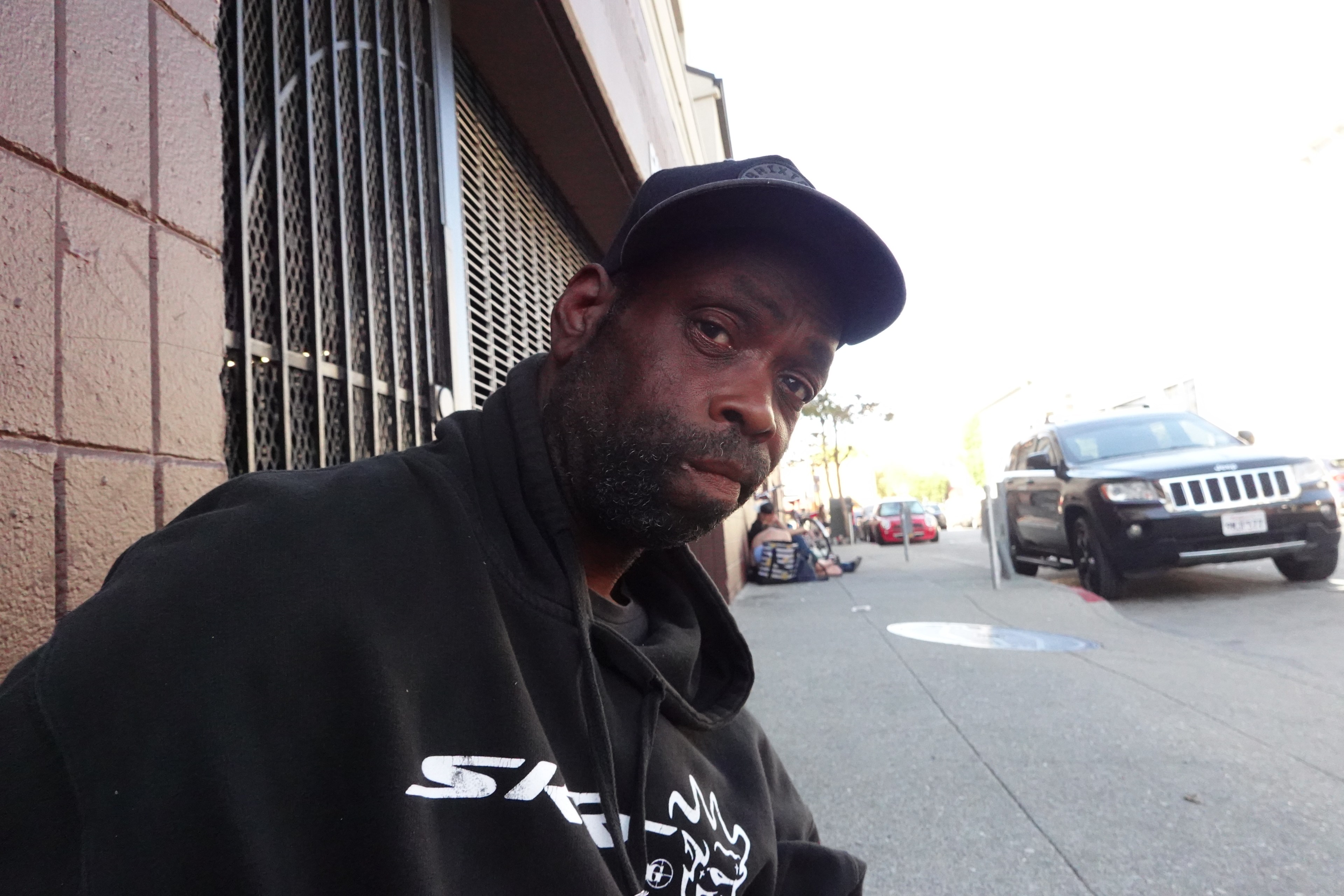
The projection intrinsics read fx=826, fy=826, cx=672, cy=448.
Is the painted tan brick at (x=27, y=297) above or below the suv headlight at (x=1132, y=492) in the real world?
above

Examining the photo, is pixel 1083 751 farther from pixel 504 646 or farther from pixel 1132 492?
pixel 1132 492

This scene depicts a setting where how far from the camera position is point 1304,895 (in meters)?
2.23

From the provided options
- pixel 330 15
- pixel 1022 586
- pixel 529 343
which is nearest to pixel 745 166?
pixel 330 15

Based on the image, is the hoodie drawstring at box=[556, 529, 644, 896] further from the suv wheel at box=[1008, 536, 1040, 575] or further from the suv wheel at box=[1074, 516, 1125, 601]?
the suv wheel at box=[1008, 536, 1040, 575]

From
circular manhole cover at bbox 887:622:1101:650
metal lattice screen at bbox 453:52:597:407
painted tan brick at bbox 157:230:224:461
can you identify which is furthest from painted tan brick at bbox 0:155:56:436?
circular manhole cover at bbox 887:622:1101:650

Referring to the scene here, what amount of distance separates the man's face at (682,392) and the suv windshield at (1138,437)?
801 centimetres

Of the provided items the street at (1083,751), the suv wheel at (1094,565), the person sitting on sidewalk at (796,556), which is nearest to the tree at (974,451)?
the person sitting on sidewalk at (796,556)

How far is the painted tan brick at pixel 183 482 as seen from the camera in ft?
5.46

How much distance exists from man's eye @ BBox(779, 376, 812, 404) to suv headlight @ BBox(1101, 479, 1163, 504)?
6740mm

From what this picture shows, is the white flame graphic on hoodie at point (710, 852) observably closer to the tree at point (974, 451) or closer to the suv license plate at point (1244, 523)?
the suv license plate at point (1244, 523)

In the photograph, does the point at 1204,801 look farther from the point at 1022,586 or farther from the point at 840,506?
the point at 840,506

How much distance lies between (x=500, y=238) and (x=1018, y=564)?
349 inches

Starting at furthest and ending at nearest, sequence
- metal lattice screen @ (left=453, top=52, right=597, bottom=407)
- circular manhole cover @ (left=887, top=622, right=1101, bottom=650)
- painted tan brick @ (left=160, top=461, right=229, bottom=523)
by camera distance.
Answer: circular manhole cover @ (left=887, top=622, right=1101, bottom=650) < metal lattice screen @ (left=453, top=52, right=597, bottom=407) < painted tan brick @ (left=160, top=461, right=229, bottom=523)

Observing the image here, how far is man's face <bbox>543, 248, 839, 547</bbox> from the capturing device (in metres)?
1.33
